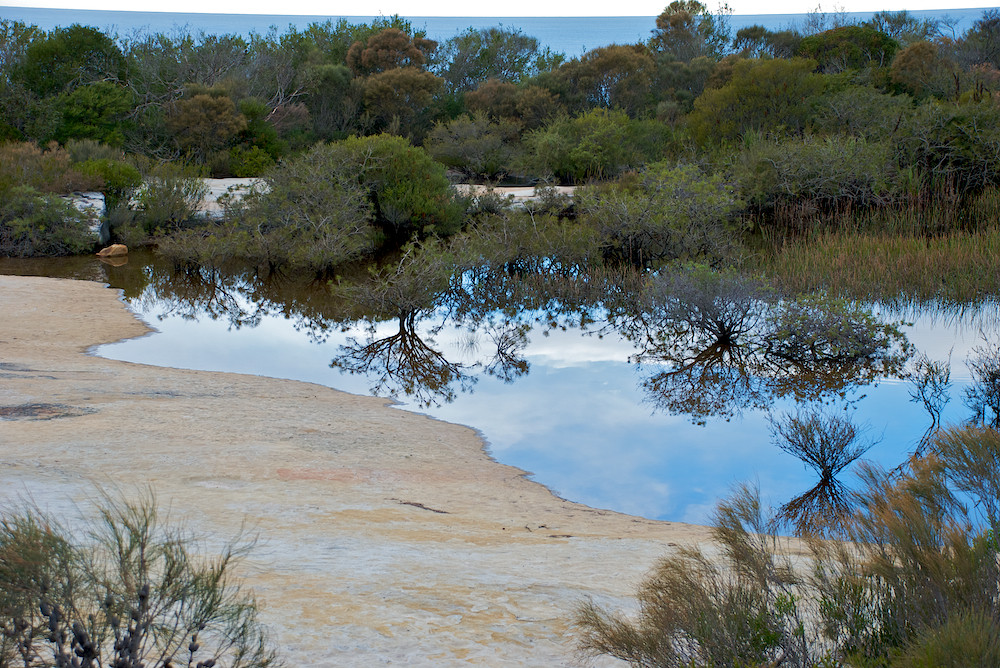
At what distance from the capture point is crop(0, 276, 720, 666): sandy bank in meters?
3.64

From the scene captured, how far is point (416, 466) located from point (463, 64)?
103 ft

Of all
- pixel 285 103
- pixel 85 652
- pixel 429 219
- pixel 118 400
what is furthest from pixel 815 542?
pixel 285 103

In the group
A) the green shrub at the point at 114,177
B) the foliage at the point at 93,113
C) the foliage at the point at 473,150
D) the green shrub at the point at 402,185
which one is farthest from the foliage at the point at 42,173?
the foliage at the point at 473,150

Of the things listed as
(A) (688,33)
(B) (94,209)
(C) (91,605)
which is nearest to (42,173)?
(B) (94,209)

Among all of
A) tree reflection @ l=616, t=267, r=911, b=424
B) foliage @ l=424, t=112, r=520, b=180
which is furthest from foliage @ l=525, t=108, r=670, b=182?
tree reflection @ l=616, t=267, r=911, b=424

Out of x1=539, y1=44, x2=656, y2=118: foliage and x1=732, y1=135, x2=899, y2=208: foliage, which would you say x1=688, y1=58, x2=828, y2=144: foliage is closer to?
x1=732, y1=135, x2=899, y2=208: foliage

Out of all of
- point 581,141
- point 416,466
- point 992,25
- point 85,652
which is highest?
point 992,25

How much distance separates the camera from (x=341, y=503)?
5.88m

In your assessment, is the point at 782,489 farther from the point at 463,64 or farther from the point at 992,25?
the point at 992,25

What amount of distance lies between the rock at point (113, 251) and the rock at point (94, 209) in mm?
420

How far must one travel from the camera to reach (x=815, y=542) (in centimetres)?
365

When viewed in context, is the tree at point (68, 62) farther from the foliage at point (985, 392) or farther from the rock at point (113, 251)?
the foliage at point (985, 392)

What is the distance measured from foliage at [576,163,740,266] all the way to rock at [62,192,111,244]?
1121 cm

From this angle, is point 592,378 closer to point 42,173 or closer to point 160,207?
point 160,207
